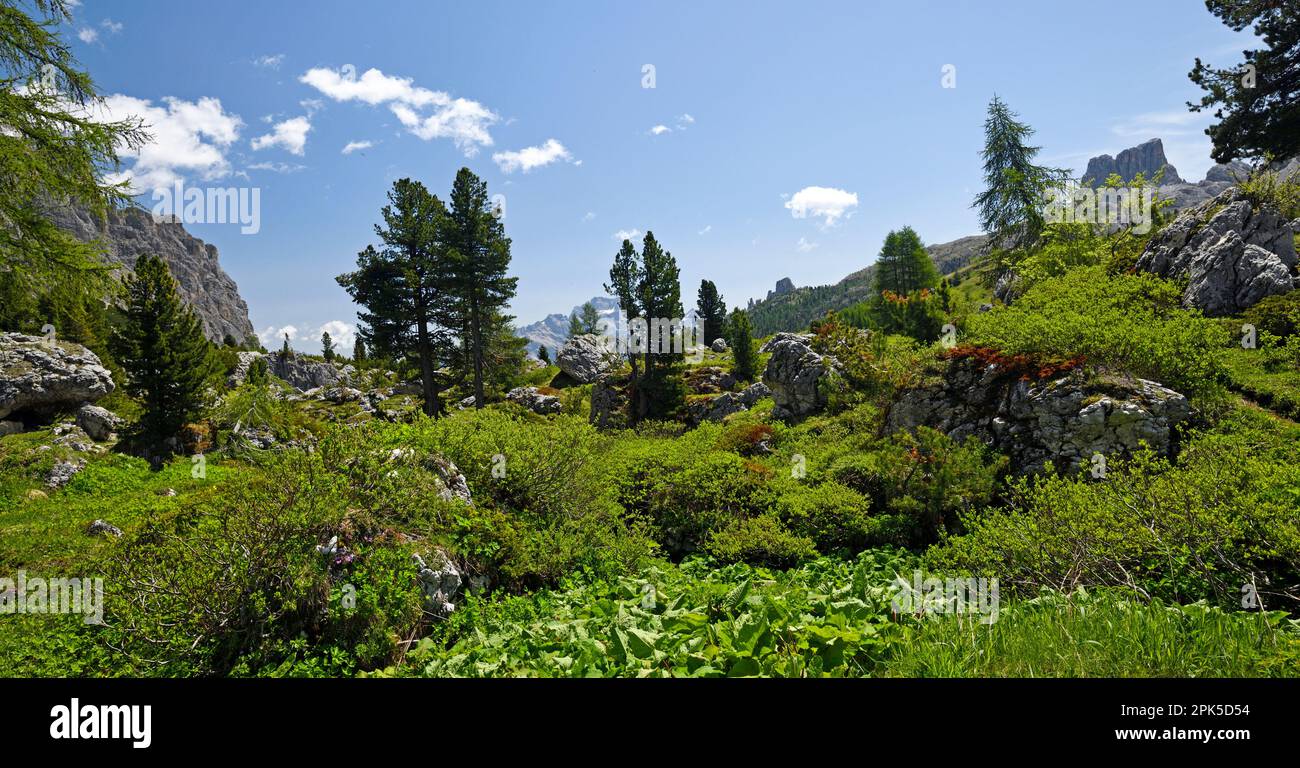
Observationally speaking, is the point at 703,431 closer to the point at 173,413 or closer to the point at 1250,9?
the point at 173,413

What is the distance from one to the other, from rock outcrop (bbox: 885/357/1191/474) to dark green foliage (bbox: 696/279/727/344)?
50466 millimetres

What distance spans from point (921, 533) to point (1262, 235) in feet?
51.1

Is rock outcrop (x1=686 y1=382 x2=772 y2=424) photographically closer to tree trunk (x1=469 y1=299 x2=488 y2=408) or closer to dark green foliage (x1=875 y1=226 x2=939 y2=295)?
tree trunk (x1=469 y1=299 x2=488 y2=408)

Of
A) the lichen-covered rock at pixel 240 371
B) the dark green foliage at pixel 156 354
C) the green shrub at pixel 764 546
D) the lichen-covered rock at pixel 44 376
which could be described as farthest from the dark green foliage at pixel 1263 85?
A: the lichen-covered rock at pixel 240 371

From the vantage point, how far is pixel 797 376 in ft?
69.3

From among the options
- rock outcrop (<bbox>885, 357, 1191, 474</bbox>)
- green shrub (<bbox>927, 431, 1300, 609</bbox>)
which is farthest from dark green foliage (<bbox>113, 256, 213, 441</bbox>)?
green shrub (<bbox>927, 431, 1300, 609</bbox>)

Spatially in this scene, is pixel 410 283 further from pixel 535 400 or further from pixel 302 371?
pixel 302 371

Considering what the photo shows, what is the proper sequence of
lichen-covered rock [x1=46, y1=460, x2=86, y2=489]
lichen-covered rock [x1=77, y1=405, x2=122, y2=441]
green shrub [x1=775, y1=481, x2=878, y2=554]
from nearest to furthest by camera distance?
green shrub [x1=775, y1=481, x2=878, y2=554] < lichen-covered rock [x1=46, y1=460, x2=86, y2=489] < lichen-covered rock [x1=77, y1=405, x2=122, y2=441]

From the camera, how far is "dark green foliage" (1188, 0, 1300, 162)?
18625 mm

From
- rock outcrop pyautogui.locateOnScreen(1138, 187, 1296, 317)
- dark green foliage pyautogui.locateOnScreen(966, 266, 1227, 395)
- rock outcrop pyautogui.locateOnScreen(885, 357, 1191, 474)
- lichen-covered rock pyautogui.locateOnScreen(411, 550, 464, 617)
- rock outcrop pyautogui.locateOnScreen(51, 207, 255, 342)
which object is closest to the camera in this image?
lichen-covered rock pyautogui.locateOnScreen(411, 550, 464, 617)

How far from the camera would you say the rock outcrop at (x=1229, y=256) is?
13.8 metres

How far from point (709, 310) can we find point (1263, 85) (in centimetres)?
4805

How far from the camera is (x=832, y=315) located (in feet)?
71.4
